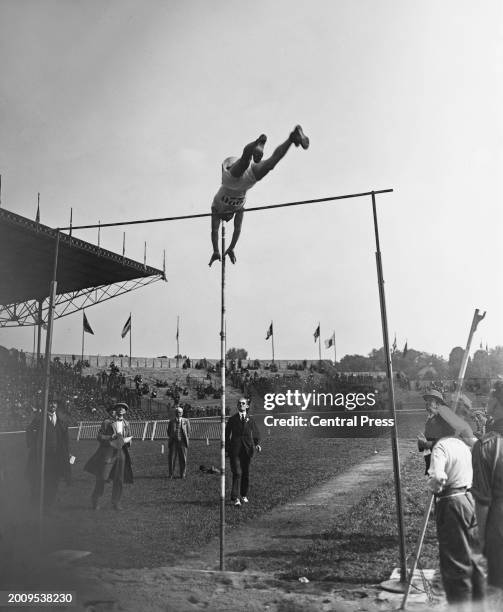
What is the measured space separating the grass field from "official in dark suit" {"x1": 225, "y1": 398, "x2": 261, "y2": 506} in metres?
0.29

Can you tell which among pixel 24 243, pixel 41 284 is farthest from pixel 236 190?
pixel 41 284

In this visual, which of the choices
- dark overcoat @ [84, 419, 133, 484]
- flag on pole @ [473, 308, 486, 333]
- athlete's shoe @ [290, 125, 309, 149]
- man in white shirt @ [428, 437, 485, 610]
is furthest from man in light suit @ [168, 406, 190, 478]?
man in white shirt @ [428, 437, 485, 610]

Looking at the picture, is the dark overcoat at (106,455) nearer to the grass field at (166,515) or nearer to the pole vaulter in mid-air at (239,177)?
the grass field at (166,515)

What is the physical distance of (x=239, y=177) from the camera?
658 centimetres

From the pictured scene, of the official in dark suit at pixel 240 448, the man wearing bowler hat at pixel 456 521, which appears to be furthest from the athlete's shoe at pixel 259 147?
the official in dark suit at pixel 240 448

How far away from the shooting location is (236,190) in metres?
6.83

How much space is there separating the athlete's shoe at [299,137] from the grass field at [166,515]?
443 cm

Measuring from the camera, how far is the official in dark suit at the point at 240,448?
30.4 feet

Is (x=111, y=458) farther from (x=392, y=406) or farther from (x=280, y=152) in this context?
(x=280, y=152)

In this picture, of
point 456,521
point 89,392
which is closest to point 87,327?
point 89,392

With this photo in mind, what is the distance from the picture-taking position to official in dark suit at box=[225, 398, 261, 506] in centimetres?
927

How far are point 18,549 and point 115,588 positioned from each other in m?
1.95

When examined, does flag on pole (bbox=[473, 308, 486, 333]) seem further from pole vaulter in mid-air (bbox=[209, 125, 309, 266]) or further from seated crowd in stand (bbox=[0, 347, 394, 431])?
seated crowd in stand (bbox=[0, 347, 394, 431])

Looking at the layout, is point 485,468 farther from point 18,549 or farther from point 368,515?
point 18,549
